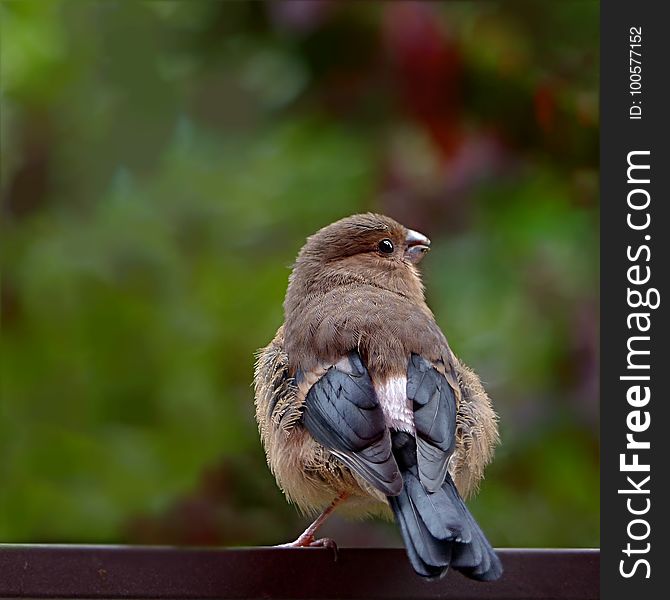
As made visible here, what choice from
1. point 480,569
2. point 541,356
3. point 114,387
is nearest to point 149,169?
point 114,387

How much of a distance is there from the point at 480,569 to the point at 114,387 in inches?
98.4

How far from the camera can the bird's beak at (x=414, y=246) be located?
191 inches

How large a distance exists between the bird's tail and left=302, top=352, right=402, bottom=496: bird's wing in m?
0.05

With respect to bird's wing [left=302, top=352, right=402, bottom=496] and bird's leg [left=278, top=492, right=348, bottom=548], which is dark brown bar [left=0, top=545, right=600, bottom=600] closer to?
bird's wing [left=302, top=352, right=402, bottom=496]

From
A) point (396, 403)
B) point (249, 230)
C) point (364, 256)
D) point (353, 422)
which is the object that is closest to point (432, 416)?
point (396, 403)

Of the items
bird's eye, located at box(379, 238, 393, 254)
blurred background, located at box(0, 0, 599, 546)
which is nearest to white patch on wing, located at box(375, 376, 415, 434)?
bird's eye, located at box(379, 238, 393, 254)

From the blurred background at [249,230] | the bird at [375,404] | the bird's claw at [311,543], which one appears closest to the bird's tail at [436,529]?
the bird at [375,404]

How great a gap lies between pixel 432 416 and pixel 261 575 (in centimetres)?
71

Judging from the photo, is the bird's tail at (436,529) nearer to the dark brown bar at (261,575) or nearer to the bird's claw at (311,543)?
the dark brown bar at (261,575)

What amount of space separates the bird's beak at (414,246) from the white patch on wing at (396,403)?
3.48ft

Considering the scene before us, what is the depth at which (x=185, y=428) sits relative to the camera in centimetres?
514

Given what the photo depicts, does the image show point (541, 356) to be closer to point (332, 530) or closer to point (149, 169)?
point (332, 530)

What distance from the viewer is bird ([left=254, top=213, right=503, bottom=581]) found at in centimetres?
336

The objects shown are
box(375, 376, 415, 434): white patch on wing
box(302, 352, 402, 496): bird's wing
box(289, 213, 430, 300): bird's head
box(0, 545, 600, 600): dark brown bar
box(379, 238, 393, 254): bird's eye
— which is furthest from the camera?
box(379, 238, 393, 254): bird's eye
